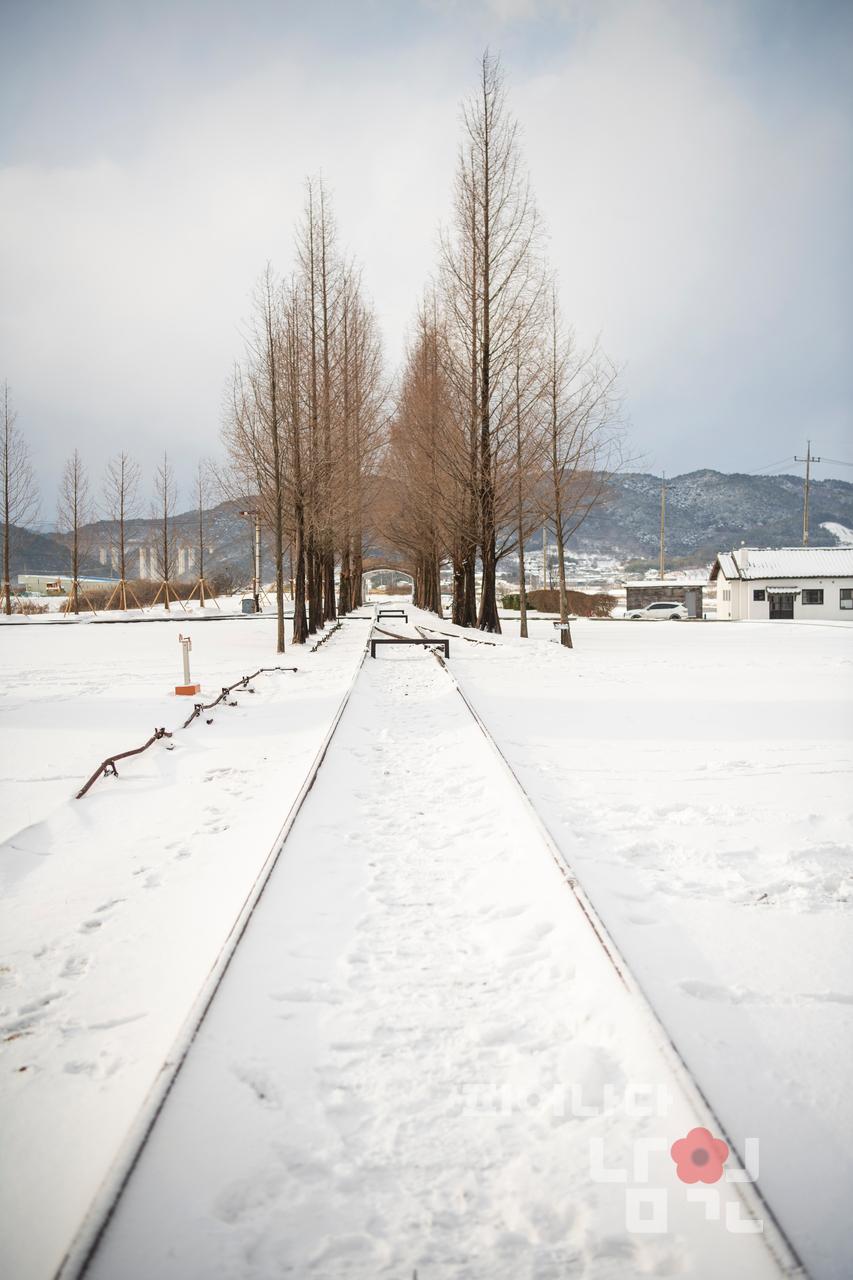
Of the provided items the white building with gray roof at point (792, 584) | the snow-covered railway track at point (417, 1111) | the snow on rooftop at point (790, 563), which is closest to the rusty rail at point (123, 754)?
the snow-covered railway track at point (417, 1111)

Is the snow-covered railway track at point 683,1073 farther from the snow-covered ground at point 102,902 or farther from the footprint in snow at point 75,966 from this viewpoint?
the footprint in snow at point 75,966

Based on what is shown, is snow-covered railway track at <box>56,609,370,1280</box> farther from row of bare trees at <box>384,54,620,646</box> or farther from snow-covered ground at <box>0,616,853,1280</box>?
row of bare trees at <box>384,54,620,646</box>

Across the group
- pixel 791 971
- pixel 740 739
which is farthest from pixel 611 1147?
pixel 740 739

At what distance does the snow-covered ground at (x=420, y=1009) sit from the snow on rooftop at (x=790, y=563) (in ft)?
144

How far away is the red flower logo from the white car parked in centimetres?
4492

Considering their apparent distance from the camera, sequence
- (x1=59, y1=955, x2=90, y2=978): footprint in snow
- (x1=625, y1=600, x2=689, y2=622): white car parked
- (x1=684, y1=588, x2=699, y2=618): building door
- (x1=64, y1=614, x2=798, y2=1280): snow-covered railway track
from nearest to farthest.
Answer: (x1=64, y1=614, x2=798, y2=1280): snow-covered railway track
(x1=59, y1=955, x2=90, y2=978): footprint in snow
(x1=625, y1=600, x2=689, y2=622): white car parked
(x1=684, y1=588, x2=699, y2=618): building door

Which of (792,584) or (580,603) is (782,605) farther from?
(580,603)

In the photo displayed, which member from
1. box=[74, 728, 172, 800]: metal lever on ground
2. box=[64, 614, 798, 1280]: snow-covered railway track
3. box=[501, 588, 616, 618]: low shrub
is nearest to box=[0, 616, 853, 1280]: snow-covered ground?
box=[64, 614, 798, 1280]: snow-covered railway track

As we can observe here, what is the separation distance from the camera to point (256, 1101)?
213 cm

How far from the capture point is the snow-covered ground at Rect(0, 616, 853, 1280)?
5.66 ft

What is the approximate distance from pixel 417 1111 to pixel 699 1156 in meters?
0.83

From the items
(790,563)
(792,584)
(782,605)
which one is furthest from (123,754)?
(790,563)

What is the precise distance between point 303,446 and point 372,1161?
64.8 ft

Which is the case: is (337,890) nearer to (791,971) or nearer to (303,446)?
(791,971)
